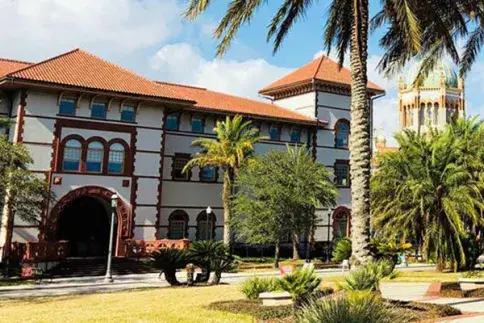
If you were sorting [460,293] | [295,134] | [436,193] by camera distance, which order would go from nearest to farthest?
[460,293], [436,193], [295,134]

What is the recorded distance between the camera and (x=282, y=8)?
17.3 meters

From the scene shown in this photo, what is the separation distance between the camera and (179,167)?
38.0 meters

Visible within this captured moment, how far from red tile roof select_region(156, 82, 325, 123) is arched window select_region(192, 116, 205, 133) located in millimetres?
1009

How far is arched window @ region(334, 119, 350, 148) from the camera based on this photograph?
45.3 m

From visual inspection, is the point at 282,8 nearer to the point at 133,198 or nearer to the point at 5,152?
the point at 5,152

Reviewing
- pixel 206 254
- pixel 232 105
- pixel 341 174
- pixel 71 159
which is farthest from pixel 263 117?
pixel 206 254

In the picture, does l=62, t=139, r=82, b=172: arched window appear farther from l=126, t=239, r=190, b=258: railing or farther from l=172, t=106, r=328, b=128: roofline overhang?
l=172, t=106, r=328, b=128: roofline overhang

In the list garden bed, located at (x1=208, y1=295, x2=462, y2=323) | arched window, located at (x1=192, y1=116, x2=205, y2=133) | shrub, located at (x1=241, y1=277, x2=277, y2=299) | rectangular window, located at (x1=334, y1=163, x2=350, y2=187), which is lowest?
garden bed, located at (x1=208, y1=295, x2=462, y2=323)

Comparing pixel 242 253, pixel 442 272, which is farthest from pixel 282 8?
pixel 242 253

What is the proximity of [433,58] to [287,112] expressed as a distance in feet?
76.1

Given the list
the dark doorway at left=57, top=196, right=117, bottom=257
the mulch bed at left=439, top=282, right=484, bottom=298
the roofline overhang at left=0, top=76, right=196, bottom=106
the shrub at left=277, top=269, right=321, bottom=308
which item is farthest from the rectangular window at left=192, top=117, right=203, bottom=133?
the shrub at left=277, top=269, right=321, bottom=308

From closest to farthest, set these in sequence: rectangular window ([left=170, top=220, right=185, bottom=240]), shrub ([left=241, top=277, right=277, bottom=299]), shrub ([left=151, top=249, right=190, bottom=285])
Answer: shrub ([left=241, top=277, right=277, bottom=299])
shrub ([left=151, top=249, right=190, bottom=285])
rectangular window ([left=170, top=220, right=185, bottom=240])

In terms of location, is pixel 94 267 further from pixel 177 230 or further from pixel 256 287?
pixel 256 287

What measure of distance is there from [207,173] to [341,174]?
12904 mm
